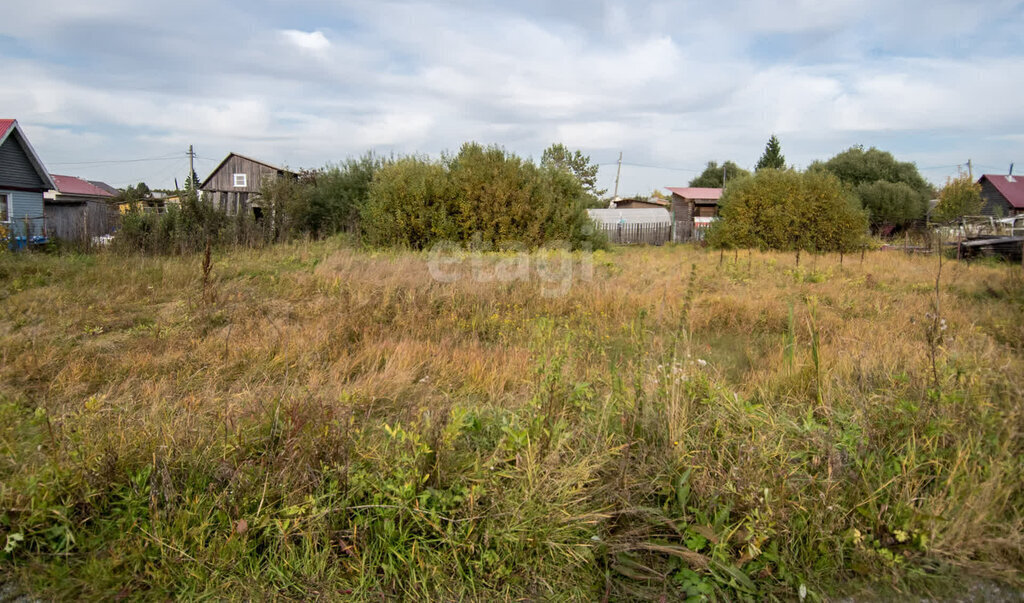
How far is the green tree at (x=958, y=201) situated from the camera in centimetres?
3083

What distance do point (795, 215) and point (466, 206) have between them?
11.5 meters

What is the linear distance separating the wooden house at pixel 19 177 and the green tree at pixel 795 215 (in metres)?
24.2

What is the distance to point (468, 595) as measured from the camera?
78.7 inches

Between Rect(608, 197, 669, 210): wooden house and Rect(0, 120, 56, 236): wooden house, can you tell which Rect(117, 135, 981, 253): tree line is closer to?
Rect(0, 120, 56, 236): wooden house

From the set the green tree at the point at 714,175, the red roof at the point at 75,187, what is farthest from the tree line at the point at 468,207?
the green tree at the point at 714,175

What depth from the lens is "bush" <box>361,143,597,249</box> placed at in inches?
596

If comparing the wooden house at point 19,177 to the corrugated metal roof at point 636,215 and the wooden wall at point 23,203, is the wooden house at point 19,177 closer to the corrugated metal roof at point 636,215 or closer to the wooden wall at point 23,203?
the wooden wall at point 23,203

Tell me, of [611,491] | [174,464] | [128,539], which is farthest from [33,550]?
[611,491]

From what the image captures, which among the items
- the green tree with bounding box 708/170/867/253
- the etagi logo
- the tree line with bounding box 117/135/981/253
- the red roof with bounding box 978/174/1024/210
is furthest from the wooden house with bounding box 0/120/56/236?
the red roof with bounding box 978/174/1024/210

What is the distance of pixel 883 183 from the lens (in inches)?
1294

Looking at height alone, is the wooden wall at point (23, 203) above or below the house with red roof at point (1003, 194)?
below

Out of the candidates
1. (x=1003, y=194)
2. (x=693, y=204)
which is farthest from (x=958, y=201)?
(x=693, y=204)

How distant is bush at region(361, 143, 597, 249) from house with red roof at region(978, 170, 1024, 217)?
120 ft

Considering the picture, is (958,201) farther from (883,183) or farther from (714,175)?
(714,175)
